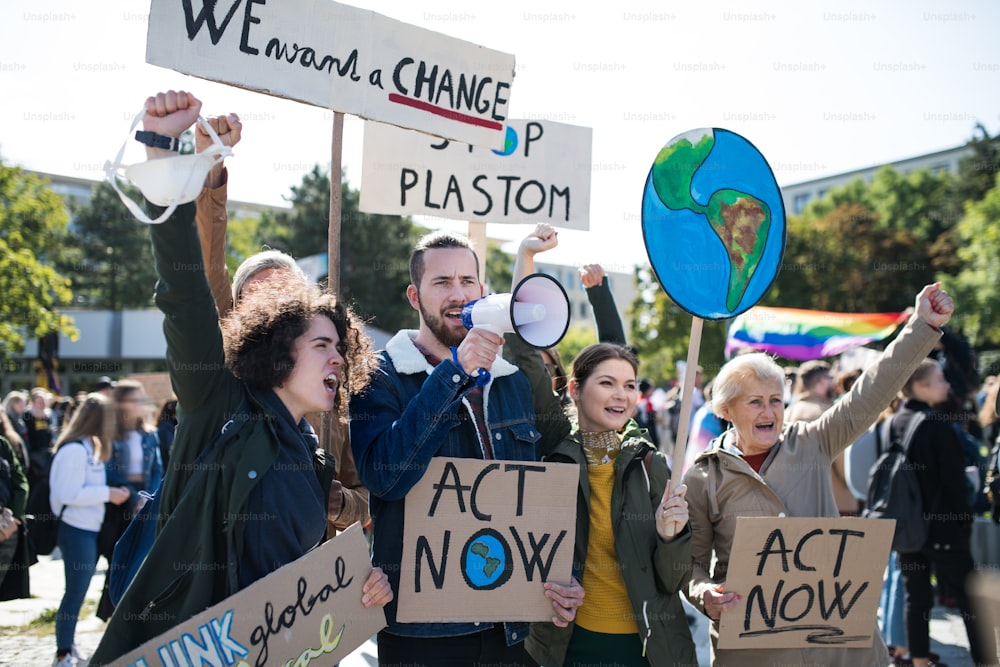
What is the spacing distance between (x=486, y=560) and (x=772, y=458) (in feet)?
4.41

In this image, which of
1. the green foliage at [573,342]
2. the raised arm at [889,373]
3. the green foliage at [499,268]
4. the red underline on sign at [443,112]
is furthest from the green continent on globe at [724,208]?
the green foliage at [573,342]

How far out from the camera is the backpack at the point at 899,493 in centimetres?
525

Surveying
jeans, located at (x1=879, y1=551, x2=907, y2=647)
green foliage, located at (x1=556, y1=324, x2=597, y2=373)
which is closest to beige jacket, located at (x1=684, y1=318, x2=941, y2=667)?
jeans, located at (x1=879, y1=551, x2=907, y2=647)

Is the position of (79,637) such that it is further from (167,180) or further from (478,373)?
(167,180)

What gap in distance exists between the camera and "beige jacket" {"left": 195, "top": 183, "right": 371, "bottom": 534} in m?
2.59

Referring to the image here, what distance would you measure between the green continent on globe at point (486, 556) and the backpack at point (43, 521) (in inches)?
162

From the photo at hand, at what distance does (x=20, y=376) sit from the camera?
3694cm

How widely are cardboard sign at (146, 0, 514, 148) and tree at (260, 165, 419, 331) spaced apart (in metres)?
25.8

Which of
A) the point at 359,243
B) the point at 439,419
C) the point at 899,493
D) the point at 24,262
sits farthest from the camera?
the point at 359,243

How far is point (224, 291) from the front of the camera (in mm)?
2834

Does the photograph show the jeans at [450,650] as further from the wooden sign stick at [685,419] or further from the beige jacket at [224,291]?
the wooden sign stick at [685,419]

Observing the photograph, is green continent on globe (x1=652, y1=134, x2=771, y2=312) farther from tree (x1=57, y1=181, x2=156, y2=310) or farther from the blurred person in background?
tree (x1=57, y1=181, x2=156, y2=310)

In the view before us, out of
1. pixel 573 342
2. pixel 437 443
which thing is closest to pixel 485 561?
pixel 437 443

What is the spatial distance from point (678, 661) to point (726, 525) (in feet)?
1.86
